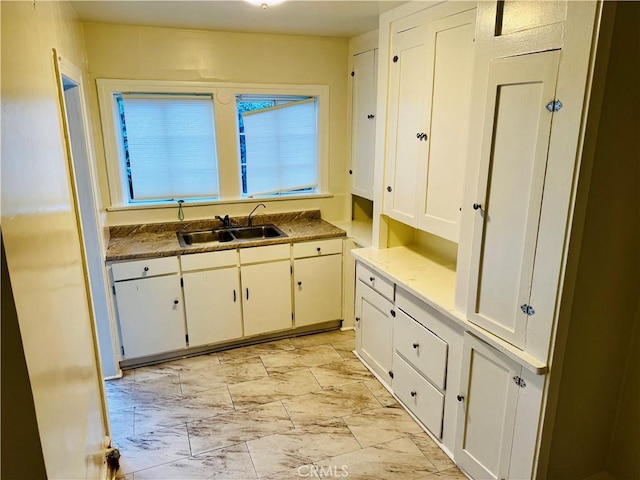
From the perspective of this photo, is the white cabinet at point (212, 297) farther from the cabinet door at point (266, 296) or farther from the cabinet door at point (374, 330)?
the cabinet door at point (374, 330)

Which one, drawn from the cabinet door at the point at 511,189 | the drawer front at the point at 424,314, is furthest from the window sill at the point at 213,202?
the cabinet door at the point at 511,189

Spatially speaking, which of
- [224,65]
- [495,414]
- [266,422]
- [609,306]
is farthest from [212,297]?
[609,306]

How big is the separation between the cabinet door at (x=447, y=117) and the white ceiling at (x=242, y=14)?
0.48m

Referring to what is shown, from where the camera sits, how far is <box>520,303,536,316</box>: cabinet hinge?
167cm

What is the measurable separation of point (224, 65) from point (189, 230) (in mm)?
1366

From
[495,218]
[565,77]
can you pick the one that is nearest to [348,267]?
[495,218]

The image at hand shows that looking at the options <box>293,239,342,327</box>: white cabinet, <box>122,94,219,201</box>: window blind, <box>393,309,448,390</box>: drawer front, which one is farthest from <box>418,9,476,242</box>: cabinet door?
<box>122,94,219,201</box>: window blind

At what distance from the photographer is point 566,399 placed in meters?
1.75

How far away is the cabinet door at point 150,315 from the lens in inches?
119

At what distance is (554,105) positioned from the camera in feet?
4.89

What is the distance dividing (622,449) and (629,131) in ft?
4.67

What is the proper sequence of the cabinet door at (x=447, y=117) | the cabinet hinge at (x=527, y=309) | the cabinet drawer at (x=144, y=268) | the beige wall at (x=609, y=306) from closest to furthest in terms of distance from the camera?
the beige wall at (x=609, y=306)
the cabinet hinge at (x=527, y=309)
the cabinet door at (x=447, y=117)
the cabinet drawer at (x=144, y=268)

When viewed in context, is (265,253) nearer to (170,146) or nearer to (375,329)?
(375,329)

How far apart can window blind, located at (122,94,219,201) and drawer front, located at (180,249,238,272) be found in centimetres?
71
